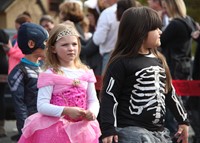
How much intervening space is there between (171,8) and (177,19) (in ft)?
0.63

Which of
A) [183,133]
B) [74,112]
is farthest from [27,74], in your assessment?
[183,133]

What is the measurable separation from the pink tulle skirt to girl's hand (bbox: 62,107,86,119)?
18 centimetres

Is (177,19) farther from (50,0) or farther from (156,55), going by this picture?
(50,0)

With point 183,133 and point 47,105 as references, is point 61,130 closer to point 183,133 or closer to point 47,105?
point 47,105

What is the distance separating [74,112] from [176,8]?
367 cm

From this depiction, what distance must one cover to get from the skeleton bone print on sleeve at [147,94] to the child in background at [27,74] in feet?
4.22

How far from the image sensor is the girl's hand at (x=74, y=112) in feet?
14.5

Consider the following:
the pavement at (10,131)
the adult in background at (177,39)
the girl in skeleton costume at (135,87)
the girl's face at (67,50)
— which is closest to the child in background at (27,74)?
the girl's face at (67,50)

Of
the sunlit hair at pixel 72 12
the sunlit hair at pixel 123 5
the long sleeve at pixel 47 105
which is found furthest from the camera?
the sunlit hair at pixel 72 12

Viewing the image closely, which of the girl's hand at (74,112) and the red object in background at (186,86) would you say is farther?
the red object in background at (186,86)

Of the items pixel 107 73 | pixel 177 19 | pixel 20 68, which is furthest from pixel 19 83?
pixel 177 19

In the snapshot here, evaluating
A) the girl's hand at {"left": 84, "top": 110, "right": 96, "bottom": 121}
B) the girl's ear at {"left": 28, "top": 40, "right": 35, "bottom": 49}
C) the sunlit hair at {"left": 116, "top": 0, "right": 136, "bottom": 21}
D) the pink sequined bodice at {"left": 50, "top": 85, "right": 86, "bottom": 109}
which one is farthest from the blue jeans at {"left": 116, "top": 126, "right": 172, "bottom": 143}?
the sunlit hair at {"left": 116, "top": 0, "right": 136, "bottom": 21}

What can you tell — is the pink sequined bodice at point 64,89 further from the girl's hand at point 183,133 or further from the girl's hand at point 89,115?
the girl's hand at point 183,133

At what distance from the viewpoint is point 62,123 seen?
462cm
